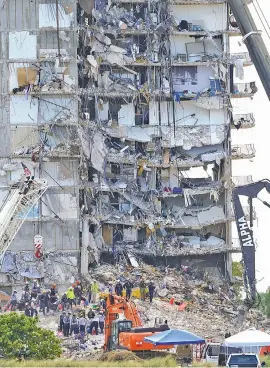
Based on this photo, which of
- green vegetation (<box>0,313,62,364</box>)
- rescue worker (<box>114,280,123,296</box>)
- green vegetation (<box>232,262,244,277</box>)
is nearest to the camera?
green vegetation (<box>0,313,62,364</box>)

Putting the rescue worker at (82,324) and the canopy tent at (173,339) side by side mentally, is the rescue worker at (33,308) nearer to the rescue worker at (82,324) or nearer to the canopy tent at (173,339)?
the rescue worker at (82,324)

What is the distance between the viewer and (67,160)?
90.8m

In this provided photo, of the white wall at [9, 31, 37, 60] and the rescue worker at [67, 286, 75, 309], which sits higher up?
the white wall at [9, 31, 37, 60]

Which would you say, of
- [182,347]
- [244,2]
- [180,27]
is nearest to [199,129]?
[180,27]

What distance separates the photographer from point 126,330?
66.5 meters

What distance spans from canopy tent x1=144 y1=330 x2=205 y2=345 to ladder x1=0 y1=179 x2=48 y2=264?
5944mm

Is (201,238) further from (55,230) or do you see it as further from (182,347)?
(182,347)

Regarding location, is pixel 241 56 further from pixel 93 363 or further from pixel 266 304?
pixel 93 363

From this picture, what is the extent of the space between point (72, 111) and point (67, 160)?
2.40m

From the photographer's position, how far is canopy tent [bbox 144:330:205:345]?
62.4m

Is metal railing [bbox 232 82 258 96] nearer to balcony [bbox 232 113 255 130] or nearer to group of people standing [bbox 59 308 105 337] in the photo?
balcony [bbox 232 113 255 130]

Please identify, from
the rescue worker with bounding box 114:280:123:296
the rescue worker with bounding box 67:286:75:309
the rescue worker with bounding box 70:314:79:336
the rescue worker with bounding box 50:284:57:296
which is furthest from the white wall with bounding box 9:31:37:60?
the rescue worker with bounding box 70:314:79:336

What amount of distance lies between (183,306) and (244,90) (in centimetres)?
1523

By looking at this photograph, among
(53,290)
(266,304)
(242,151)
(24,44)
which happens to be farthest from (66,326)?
(242,151)
